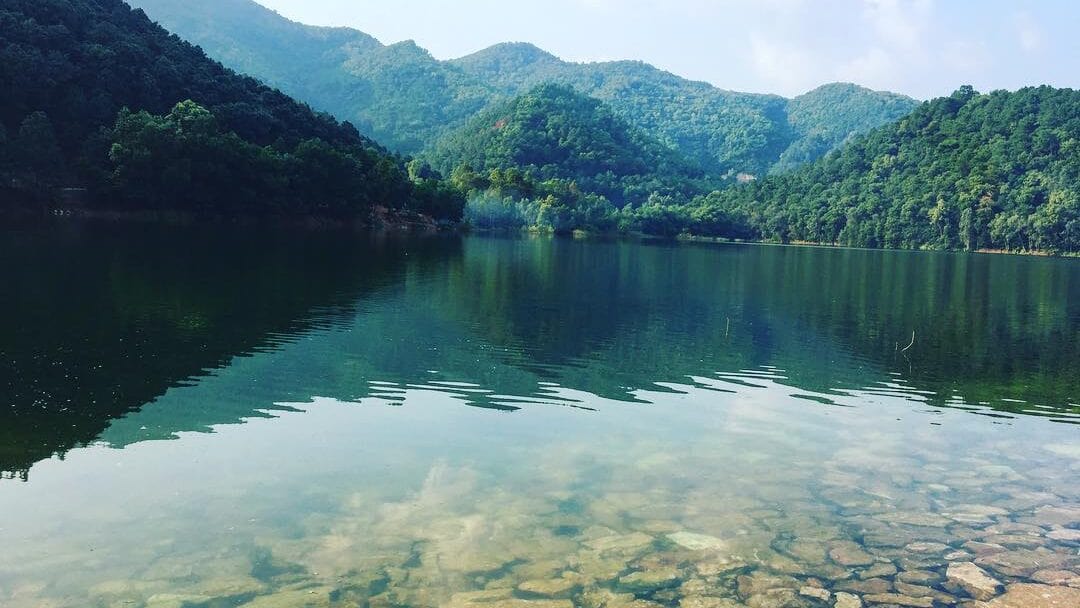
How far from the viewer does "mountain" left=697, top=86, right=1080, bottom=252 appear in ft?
499

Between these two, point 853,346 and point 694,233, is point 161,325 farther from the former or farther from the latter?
point 694,233

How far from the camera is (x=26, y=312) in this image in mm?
24172

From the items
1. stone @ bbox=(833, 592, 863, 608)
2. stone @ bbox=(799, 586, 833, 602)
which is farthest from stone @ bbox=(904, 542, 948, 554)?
stone @ bbox=(799, 586, 833, 602)

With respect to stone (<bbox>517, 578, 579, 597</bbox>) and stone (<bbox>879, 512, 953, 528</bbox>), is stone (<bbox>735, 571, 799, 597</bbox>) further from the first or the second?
stone (<bbox>879, 512, 953, 528</bbox>)

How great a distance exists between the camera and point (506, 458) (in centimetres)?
1394

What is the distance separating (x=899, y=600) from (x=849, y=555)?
1251 mm

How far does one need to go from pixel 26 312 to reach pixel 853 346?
26.5 m

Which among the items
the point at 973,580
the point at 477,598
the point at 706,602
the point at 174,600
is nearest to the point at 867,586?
the point at 973,580

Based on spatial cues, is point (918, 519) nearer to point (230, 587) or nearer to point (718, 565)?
point (718, 565)

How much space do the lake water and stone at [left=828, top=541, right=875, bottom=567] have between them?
2.5 inches

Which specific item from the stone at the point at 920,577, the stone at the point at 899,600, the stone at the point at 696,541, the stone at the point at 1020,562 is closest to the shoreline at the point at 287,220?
the stone at the point at 696,541

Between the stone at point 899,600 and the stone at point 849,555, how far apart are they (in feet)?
2.77

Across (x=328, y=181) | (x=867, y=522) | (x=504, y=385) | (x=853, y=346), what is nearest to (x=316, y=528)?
(x=867, y=522)

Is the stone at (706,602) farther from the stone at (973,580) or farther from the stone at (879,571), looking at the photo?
the stone at (973,580)
